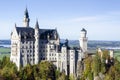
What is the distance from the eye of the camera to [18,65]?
143500 mm

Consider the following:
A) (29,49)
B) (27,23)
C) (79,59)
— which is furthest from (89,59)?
(27,23)

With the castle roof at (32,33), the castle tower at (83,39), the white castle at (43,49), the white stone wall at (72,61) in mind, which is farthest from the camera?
the castle tower at (83,39)

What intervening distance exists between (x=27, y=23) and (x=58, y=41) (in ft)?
53.1

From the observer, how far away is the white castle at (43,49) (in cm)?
14238

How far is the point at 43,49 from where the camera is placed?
15000cm

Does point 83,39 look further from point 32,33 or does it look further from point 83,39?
point 32,33

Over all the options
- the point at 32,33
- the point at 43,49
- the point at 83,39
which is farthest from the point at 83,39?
the point at 32,33

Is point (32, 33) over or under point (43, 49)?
over

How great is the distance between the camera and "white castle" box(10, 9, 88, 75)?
5605 inches

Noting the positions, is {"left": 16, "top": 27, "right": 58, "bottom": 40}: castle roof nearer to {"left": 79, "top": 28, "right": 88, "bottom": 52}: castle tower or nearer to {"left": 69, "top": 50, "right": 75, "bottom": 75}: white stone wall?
{"left": 79, "top": 28, "right": 88, "bottom": 52}: castle tower

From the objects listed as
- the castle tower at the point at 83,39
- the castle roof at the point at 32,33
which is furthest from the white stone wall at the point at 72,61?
the castle roof at the point at 32,33

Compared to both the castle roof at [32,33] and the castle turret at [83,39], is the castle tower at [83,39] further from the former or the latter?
the castle roof at [32,33]

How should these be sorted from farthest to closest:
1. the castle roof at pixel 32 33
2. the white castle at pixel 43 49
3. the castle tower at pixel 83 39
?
the castle tower at pixel 83 39 → the castle roof at pixel 32 33 → the white castle at pixel 43 49

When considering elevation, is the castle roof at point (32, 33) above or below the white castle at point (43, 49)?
above
